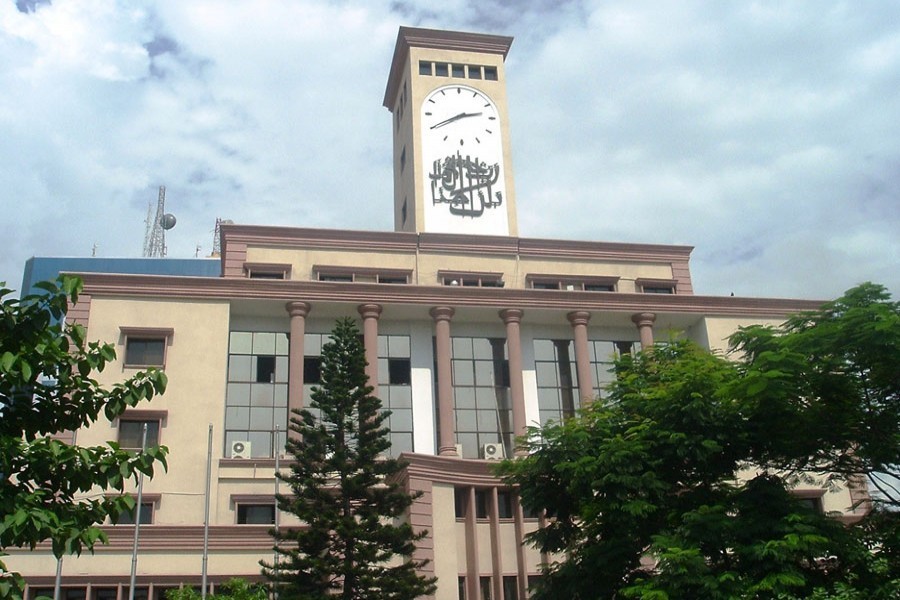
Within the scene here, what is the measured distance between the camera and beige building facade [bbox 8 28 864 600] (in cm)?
2822

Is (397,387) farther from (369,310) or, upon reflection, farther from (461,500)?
(461,500)

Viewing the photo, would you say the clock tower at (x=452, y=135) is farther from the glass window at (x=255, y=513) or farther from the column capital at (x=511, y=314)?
the glass window at (x=255, y=513)

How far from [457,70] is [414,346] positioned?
1521 cm

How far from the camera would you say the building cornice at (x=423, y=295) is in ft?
108

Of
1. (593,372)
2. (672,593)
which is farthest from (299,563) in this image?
(593,372)

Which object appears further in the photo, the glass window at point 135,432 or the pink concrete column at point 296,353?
the pink concrete column at point 296,353

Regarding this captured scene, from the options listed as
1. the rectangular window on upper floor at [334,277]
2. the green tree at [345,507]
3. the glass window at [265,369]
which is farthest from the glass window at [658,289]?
the green tree at [345,507]

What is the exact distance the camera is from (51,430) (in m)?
7.54

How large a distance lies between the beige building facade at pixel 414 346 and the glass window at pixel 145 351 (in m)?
0.08

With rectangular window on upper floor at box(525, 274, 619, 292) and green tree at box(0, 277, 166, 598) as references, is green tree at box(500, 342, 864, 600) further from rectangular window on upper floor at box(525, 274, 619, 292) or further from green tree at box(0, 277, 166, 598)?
rectangular window on upper floor at box(525, 274, 619, 292)

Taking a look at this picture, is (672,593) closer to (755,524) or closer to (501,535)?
(755,524)

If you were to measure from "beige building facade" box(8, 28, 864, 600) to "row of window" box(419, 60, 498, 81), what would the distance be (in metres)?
1.56

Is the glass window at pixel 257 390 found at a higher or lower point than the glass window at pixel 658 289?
lower

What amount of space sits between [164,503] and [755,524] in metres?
19.3
